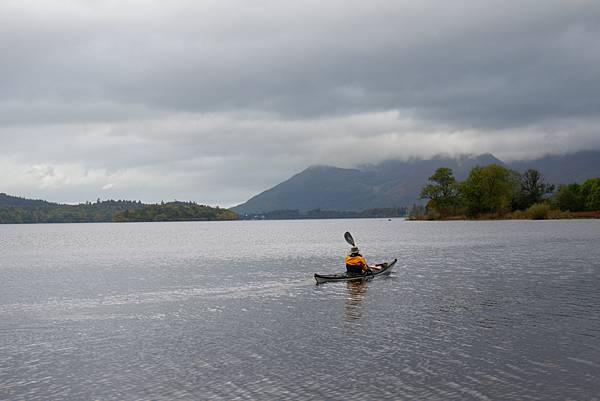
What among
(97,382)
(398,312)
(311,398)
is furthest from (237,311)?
(311,398)

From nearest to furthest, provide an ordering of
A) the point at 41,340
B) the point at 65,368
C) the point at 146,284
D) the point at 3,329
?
the point at 65,368, the point at 41,340, the point at 3,329, the point at 146,284

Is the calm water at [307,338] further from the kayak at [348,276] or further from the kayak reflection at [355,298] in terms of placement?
the kayak at [348,276]

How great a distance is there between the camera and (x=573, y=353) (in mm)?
26562

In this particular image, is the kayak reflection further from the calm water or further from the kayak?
the kayak

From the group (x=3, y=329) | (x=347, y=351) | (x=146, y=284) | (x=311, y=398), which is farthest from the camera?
(x=146, y=284)

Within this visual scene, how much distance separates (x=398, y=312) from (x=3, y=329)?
24786mm

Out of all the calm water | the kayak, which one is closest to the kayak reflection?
the calm water

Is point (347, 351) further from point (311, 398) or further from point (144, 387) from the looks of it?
point (144, 387)

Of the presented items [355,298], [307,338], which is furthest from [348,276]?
[307,338]

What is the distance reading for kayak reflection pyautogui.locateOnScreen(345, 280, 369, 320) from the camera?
38184mm

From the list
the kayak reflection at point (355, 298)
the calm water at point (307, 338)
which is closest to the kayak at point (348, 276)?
the kayak reflection at point (355, 298)

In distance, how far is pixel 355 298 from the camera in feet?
150

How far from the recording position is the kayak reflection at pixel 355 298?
38184mm

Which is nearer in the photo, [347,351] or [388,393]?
[388,393]
